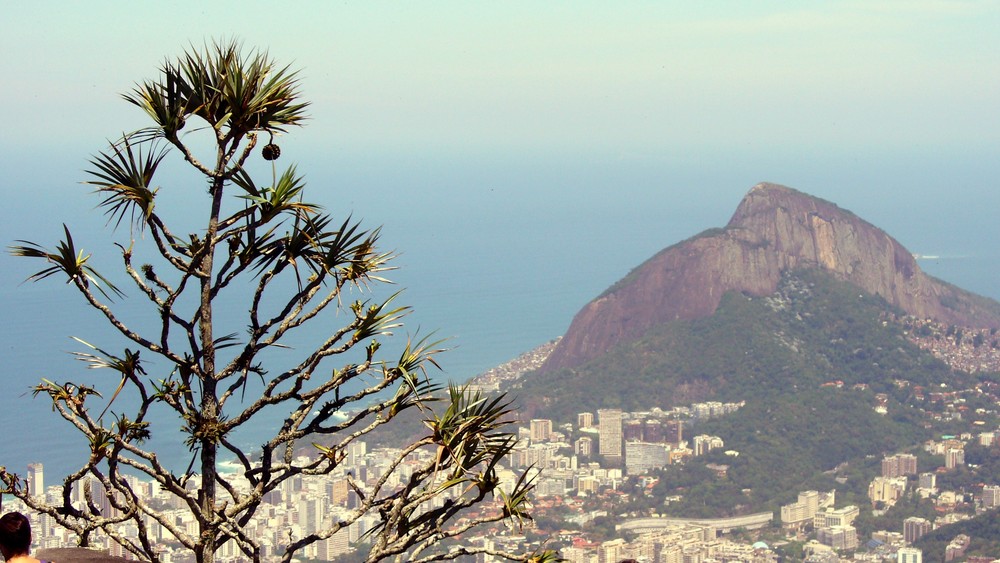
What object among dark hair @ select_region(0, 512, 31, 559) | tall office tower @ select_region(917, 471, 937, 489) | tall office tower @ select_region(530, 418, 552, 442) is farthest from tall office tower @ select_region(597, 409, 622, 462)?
dark hair @ select_region(0, 512, 31, 559)

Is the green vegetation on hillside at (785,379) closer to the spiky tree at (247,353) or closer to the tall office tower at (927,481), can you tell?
the tall office tower at (927,481)

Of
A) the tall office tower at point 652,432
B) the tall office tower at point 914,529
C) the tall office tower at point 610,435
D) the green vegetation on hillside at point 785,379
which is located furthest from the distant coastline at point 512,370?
the tall office tower at point 914,529

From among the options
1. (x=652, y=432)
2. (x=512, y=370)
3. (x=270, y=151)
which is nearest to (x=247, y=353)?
(x=270, y=151)

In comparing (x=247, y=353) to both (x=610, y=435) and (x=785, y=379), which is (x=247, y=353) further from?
(x=785, y=379)

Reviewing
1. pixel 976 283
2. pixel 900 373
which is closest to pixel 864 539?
pixel 900 373

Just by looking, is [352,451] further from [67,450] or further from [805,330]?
[805,330]

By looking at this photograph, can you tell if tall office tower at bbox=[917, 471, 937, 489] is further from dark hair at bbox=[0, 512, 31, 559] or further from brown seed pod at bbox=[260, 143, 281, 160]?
dark hair at bbox=[0, 512, 31, 559]
